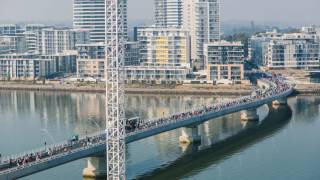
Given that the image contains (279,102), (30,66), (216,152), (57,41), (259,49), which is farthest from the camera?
(57,41)

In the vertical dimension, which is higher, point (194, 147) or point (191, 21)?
point (191, 21)

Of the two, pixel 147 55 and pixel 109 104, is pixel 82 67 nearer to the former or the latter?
pixel 147 55

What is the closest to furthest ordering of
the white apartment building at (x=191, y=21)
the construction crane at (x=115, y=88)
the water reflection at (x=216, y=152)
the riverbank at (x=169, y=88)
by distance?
the construction crane at (x=115, y=88) < the water reflection at (x=216, y=152) < the riverbank at (x=169, y=88) < the white apartment building at (x=191, y=21)

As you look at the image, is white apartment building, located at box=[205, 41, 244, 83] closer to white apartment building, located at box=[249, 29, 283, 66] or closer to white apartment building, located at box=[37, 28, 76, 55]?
white apartment building, located at box=[249, 29, 283, 66]

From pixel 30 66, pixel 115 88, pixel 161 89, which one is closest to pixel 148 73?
pixel 161 89

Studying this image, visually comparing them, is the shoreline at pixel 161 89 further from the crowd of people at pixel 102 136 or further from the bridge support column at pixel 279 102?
the crowd of people at pixel 102 136

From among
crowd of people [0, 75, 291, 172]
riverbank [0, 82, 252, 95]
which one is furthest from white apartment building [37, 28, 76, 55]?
crowd of people [0, 75, 291, 172]

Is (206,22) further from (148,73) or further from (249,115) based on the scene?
(249,115)

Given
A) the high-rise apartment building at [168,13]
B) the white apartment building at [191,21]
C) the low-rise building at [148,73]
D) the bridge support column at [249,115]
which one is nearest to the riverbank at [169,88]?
the low-rise building at [148,73]
